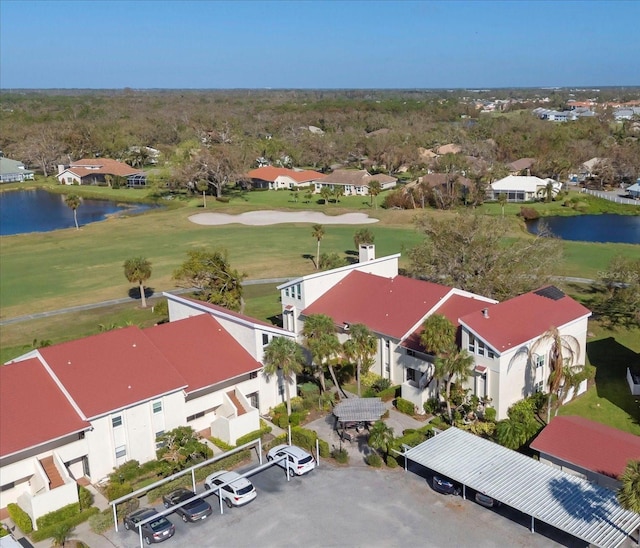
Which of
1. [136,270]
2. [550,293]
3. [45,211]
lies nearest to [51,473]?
[136,270]

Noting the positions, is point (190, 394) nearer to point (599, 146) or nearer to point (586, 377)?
point (586, 377)

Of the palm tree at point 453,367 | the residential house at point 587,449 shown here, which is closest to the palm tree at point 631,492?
the residential house at point 587,449

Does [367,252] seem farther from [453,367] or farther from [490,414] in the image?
[490,414]

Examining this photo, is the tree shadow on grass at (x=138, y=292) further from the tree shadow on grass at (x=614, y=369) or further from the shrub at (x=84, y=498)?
the tree shadow on grass at (x=614, y=369)

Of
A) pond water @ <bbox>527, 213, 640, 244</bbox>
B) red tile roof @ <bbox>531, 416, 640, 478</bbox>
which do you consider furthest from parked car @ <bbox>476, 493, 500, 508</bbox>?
pond water @ <bbox>527, 213, 640, 244</bbox>

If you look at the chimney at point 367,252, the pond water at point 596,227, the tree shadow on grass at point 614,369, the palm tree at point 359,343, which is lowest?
the pond water at point 596,227

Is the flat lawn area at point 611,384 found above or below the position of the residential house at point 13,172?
below

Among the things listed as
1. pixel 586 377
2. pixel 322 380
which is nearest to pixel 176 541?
pixel 322 380
